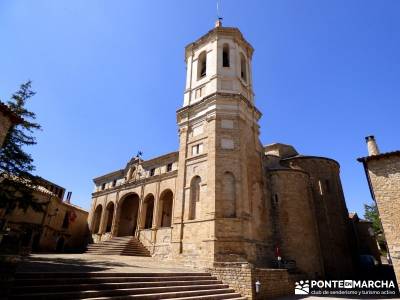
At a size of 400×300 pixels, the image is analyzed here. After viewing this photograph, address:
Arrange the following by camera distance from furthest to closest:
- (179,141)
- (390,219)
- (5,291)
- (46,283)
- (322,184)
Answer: (322,184), (179,141), (390,219), (46,283), (5,291)

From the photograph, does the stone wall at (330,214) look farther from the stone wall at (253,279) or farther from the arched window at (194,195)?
the arched window at (194,195)

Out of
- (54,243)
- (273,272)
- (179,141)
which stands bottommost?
(273,272)

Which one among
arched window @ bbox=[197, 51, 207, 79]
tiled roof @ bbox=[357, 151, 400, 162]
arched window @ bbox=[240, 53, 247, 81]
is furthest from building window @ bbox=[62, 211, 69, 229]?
tiled roof @ bbox=[357, 151, 400, 162]

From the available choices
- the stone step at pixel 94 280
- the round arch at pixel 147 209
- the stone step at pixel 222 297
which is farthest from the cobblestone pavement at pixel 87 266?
the round arch at pixel 147 209

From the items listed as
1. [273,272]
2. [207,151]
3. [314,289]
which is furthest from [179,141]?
[314,289]

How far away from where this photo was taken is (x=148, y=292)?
9.73 meters

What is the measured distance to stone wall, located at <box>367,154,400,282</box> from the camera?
12531 millimetres

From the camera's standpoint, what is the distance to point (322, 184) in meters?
23.9

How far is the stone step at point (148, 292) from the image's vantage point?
745 centimetres

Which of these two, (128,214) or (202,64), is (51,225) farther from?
(202,64)

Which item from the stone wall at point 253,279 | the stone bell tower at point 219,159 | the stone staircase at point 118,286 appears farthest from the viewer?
the stone bell tower at point 219,159

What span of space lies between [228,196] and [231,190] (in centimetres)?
47

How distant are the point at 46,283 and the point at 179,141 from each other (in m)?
14.4

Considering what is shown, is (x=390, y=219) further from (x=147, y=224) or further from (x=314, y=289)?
(x=147, y=224)
